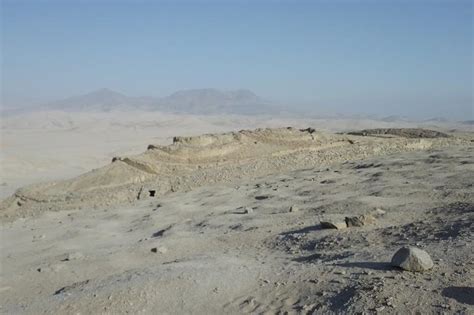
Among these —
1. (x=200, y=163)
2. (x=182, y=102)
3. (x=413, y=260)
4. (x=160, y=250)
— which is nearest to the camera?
(x=413, y=260)

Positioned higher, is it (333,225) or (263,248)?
(333,225)

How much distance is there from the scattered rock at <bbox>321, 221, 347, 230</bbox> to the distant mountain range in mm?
113291

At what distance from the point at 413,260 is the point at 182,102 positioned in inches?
5398

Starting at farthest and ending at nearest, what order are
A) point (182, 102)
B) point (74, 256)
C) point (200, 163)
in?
point (182, 102) < point (200, 163) < point (74, 256)

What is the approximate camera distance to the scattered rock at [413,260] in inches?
159

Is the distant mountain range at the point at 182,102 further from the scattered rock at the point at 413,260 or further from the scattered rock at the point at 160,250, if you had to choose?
the scattered rock at the point at 413,260

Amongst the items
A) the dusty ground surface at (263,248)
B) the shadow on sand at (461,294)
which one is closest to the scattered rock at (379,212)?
Answer: the dusty ground surface at (263,248)

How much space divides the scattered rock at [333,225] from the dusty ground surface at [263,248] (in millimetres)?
92

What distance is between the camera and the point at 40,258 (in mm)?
6973

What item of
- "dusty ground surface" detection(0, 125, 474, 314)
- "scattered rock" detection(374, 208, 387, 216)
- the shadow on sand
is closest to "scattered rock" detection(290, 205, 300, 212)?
"dusty ground surface" detection(0, 125, 474, 314)

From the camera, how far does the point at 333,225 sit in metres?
5.84

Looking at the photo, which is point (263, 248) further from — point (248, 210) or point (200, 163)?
point (200, 163)

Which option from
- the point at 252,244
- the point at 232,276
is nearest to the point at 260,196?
the point at 252,244

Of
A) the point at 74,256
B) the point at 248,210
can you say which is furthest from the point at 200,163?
the point at 74,256
